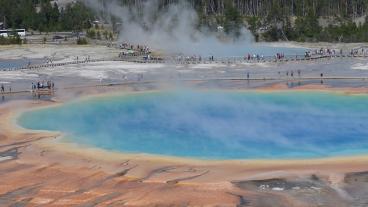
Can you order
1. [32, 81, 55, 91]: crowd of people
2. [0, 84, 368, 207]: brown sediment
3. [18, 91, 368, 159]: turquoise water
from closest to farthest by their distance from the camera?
[0, 84, 368, 207]: brown sediment, [18, 91, 368, 159]: turquoise water, [32, 81, 55, 91]: crowd of people

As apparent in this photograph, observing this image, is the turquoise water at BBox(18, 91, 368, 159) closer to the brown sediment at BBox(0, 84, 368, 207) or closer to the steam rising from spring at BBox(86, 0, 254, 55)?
the brown sediment at BBox(0, 84, 368, 207)

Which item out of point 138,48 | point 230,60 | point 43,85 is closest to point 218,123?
point 43,85

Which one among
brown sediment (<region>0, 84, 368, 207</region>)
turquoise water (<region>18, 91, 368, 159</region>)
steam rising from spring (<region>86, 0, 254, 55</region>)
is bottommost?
brown sediment (<region>0, 84, 368, 207</region>)

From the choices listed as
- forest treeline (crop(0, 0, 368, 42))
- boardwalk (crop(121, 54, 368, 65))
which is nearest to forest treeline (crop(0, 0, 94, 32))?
forest treeline (crop(0, 0, 368, 42))

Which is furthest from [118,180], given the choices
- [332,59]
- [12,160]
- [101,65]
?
[332,59]

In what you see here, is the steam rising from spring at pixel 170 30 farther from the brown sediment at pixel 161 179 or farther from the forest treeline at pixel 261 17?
the brown sediment at pixel 161 179

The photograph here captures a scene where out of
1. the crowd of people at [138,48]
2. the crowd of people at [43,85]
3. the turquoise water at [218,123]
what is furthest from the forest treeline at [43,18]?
the turquoise water at [218,123]
